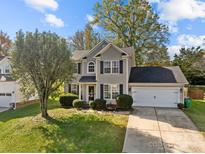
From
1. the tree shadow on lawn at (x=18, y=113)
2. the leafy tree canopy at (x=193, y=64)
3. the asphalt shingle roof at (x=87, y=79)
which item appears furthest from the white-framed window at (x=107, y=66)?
the leafy tree canopy at (x=193, y=64)

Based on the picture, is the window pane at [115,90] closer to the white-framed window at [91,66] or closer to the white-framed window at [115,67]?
the white-framed window at [115,67]

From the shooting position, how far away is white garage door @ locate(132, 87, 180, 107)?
20.5 metres

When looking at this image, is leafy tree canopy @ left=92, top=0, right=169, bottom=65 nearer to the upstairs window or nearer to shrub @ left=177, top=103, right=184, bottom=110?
the upstairs window

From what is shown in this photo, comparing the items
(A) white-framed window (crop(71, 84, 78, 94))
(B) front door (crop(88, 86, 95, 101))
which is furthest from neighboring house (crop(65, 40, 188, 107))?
(A) white-framed window (crop(71, 84, 78, 94))

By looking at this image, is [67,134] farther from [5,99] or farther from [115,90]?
[5,99]

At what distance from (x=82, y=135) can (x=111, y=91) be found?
32.9ft

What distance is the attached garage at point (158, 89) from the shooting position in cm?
2047

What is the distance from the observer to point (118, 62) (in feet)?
70.6

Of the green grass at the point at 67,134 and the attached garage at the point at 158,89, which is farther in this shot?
the attached garage at the point at 158,89

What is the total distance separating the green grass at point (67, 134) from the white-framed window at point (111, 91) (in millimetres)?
5351

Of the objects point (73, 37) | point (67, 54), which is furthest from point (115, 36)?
point (67, 54)

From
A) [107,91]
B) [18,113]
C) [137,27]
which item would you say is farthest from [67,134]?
[137,27]

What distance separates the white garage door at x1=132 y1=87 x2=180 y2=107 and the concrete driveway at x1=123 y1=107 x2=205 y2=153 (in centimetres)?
433

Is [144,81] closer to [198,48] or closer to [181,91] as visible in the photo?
[181,91]
